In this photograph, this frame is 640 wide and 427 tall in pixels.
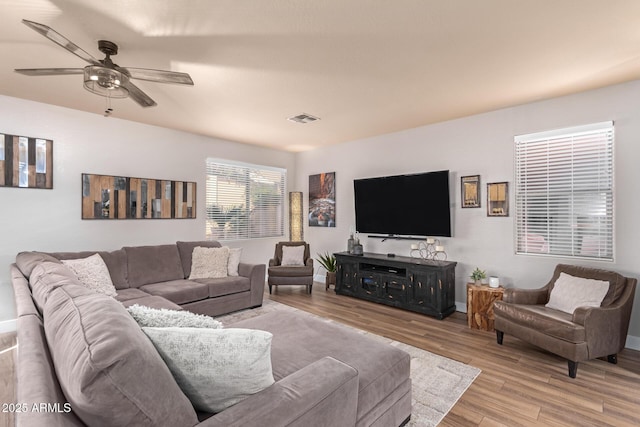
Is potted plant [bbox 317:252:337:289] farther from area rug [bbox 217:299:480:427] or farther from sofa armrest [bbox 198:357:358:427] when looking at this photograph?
sofa armrest [bbox 198:357:358:427]

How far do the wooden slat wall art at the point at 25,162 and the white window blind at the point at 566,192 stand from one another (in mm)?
5858

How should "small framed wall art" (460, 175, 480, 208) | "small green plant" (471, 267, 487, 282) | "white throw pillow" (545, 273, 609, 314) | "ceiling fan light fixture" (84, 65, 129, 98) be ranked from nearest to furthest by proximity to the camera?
"ceiling fan light fixture" (84, 65, 129, 98) → "white throw pillow" (545, 273, 609, 314) → "small green plant" (471, 267, 487, 282) → "small framed wall art" (460, 175, 480, 208)

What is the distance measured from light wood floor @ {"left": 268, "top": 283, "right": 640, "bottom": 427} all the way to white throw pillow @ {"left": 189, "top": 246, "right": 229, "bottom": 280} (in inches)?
72.5

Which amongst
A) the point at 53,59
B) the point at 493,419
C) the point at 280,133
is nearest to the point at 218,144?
the point at 280,133

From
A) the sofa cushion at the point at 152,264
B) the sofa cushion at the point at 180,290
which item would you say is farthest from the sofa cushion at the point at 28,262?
the sofa cushion at the point at 180,290

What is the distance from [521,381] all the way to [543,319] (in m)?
0.62

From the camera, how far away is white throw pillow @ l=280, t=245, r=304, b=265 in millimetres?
5461

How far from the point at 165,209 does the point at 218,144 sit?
150 centimetres

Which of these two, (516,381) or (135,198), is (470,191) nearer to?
(516,381)

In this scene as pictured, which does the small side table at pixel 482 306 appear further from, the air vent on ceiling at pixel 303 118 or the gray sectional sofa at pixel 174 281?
the air vent on ceiling at pixel 303 118

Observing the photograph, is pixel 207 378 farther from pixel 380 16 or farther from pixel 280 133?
pixel 280 133

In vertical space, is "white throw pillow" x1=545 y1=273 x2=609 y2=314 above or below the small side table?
above

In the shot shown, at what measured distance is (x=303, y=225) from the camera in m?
6.51

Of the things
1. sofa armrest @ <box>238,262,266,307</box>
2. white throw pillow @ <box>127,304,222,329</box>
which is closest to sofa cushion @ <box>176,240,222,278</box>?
sofa armrest @ <box>238,262,266,307</box>
